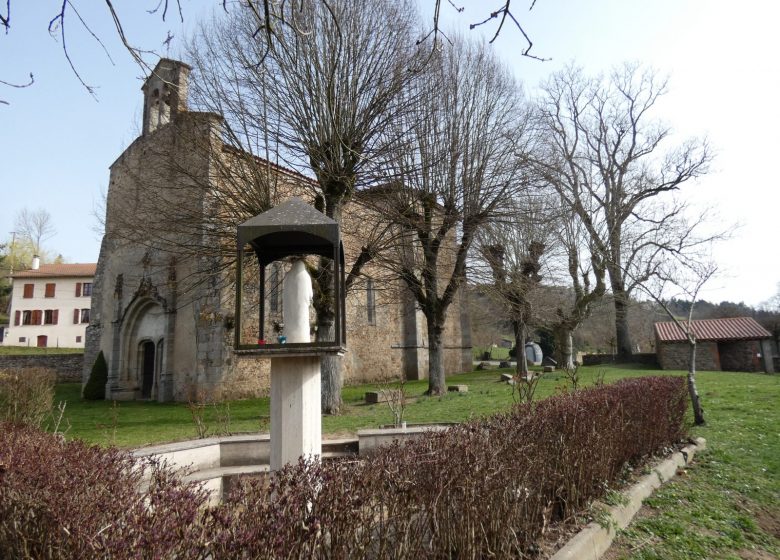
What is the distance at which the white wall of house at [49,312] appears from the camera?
43.1 m

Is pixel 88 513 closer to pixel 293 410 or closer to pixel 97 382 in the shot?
pixel 293 410

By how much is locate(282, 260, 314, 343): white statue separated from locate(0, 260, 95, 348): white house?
45077 mm

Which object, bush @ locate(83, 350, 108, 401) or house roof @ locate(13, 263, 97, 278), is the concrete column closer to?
bush @ locate(83, 350, 108, 401)

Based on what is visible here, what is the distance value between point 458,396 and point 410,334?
10149 millimetres

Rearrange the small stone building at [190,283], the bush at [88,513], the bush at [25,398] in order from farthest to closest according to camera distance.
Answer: the small stone building at [190,283]
the bush at [25,398]
the bush at [88,513]

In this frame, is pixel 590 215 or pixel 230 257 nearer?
pixel 230 257

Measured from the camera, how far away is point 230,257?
12648 millimetres

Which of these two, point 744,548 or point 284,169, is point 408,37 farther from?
point 744,548

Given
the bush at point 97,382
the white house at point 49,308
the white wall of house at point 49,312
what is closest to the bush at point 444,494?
the bush at point 97,382

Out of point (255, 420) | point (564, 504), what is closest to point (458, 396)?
point (255, 420)

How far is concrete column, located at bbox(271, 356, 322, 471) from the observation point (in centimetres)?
461

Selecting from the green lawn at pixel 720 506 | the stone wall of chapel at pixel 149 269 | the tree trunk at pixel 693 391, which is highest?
the stone wall of chapel at pixel 149 269

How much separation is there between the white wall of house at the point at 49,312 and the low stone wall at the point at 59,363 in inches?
621

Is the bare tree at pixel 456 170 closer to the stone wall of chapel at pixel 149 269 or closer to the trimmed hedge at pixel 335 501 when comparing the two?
the stone wall of chapel at pixel 149 269
